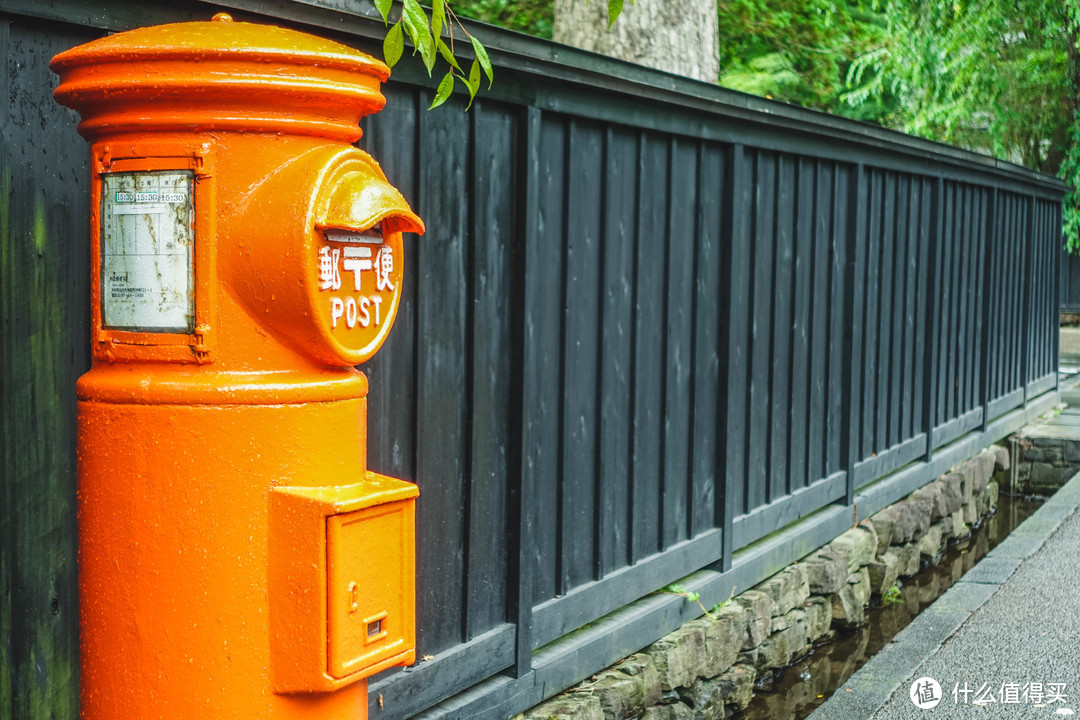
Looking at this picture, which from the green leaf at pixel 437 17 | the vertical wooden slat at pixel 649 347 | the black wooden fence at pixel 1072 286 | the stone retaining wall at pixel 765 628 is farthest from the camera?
the black wooden fence at pixel 1072 286

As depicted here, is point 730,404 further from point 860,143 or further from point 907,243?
point 907,243

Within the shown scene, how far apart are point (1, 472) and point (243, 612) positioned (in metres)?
0.71

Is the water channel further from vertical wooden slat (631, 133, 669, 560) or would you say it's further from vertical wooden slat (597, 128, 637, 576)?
vertical wooden slat (597, 128, 637, 576)

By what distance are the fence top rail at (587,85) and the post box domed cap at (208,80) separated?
0.39 metres

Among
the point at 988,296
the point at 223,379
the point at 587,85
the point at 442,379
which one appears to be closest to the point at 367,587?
the point at 223,379

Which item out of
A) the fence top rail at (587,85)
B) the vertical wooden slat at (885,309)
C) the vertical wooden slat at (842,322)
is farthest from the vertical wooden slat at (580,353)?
the vertical wooden slat at (885,309)

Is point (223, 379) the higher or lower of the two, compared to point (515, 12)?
lower

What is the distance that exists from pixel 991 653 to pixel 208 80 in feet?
13.9

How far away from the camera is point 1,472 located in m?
2.30

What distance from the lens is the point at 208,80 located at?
1906 mm

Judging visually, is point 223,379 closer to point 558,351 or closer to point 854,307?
point 558,351

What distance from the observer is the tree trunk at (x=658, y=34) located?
279 inches

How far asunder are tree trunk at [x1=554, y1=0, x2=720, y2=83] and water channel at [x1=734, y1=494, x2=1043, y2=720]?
3527mm

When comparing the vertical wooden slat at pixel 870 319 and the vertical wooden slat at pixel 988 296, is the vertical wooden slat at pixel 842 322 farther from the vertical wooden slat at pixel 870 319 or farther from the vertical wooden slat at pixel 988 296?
the vertical wooden slat at pixel 988 296
